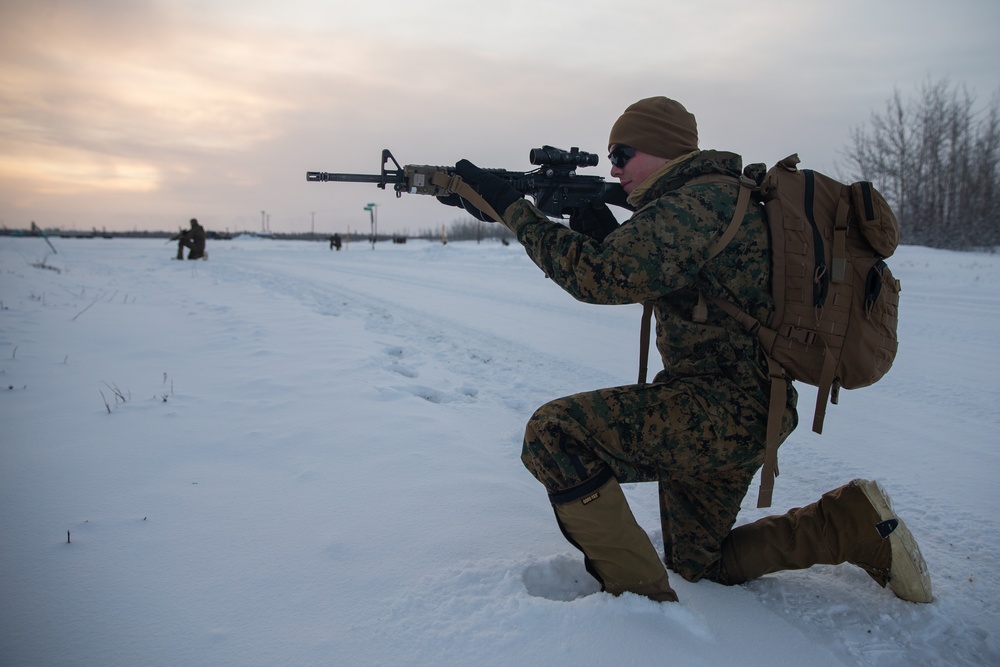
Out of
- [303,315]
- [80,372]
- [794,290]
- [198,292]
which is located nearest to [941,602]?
[794,290]

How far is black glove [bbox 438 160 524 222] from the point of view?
2.21 m

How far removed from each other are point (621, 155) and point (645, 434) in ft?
3.42

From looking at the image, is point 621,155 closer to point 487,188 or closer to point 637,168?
point 637,168

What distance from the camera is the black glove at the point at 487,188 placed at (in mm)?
2211

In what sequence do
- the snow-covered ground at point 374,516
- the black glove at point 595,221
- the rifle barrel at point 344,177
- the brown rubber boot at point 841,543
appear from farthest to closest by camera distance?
the rifle barrel at point 344,177, the black glove at point 595,221, the brown rubber boot at point 841,543, the snow-covered ground at point 374,516

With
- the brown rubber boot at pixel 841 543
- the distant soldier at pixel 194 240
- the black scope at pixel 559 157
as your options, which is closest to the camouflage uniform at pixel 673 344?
the brown rubber boot at pixel 841 543

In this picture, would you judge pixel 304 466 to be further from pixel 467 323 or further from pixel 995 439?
pixel 467 323

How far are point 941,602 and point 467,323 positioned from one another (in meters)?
5.98

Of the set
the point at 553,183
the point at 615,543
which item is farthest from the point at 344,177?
the point at 615,543

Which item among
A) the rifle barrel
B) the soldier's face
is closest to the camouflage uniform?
the soldier's face

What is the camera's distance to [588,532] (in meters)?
1.89

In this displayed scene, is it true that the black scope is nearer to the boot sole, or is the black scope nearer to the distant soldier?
the boot sole

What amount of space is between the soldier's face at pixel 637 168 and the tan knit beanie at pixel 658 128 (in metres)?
0.02

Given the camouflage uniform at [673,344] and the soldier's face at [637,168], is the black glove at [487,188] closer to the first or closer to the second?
the camouflage uniform at [673,344]
